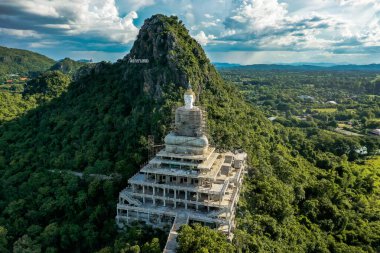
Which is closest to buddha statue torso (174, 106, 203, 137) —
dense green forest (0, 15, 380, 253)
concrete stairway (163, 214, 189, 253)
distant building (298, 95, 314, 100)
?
dense green forest (0, 15, 380, 253)

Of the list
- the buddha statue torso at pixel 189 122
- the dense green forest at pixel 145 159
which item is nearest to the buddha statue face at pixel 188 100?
the buddha statue torso at pixel 189 122

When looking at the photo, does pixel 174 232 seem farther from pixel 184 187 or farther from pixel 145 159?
pixel 145 159

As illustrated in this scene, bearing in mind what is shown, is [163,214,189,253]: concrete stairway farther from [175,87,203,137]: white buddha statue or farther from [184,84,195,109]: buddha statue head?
[184,84,195,109]: buddha statue head

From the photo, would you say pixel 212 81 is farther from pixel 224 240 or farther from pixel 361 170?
pixel 224 240

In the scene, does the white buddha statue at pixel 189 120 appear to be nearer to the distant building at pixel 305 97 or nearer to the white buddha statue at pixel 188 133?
the white buddha statue at pixel 188 133

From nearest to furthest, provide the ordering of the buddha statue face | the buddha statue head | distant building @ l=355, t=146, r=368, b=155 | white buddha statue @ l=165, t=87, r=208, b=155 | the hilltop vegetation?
white buddha statue @ l=165, t=87, r=208, b=155 → the buddha statue head → the buddha statue face → distant building @ l=355, t=146, r=368, b=155 → the hilltop vegetation

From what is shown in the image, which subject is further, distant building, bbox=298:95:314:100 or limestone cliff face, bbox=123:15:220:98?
distant building, bbox=298:95:314:100
